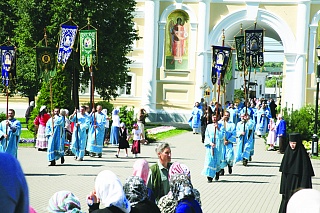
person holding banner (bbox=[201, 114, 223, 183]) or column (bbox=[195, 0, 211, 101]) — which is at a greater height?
column (bbox=[195, 0, 211, 101])

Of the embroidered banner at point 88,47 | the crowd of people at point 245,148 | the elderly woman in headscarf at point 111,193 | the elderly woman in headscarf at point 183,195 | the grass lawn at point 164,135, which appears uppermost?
the embroidered banner at point 88,47

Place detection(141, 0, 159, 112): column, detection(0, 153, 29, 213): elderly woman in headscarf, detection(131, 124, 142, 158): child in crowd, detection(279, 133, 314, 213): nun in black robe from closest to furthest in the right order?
detection(0, 153, 29, 213): elderly woman in headscarf → detection(279, 133, 314, 213): nun in black robe → detection(131, 124, 142, 158): child in crowd → detection(141, 0, 159, 112): column

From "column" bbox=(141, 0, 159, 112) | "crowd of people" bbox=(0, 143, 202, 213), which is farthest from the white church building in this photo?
"crowd of people" bbox=(0, 143, 202, 213)

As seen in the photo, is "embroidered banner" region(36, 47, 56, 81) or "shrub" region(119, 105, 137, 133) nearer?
"embroidered banner" region(36, 47, 56, 81)

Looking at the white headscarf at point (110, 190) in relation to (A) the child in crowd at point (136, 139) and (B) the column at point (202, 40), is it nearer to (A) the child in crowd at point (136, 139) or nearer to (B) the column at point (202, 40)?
(A) the child in crowd at point (136, 139)

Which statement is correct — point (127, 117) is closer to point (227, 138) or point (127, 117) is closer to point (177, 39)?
point (227, 138)

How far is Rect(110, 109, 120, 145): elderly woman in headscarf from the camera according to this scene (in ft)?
79.9

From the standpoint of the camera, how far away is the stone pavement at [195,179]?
43.5 ft

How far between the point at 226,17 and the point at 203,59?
10.3ft

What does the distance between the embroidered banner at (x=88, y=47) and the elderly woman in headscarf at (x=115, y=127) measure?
2.74 meters

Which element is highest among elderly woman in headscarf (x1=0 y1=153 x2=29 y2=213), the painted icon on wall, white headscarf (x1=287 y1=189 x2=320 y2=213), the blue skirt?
the painted icon on wall

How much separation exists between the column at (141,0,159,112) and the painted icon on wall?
90 cm

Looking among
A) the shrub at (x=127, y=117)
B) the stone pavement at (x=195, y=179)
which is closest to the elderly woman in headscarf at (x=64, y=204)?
the stone pavement at (x=195, y=179)

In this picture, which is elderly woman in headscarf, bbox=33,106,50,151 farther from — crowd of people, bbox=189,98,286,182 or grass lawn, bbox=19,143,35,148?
crowd of people, bbox=189,98,286,182
